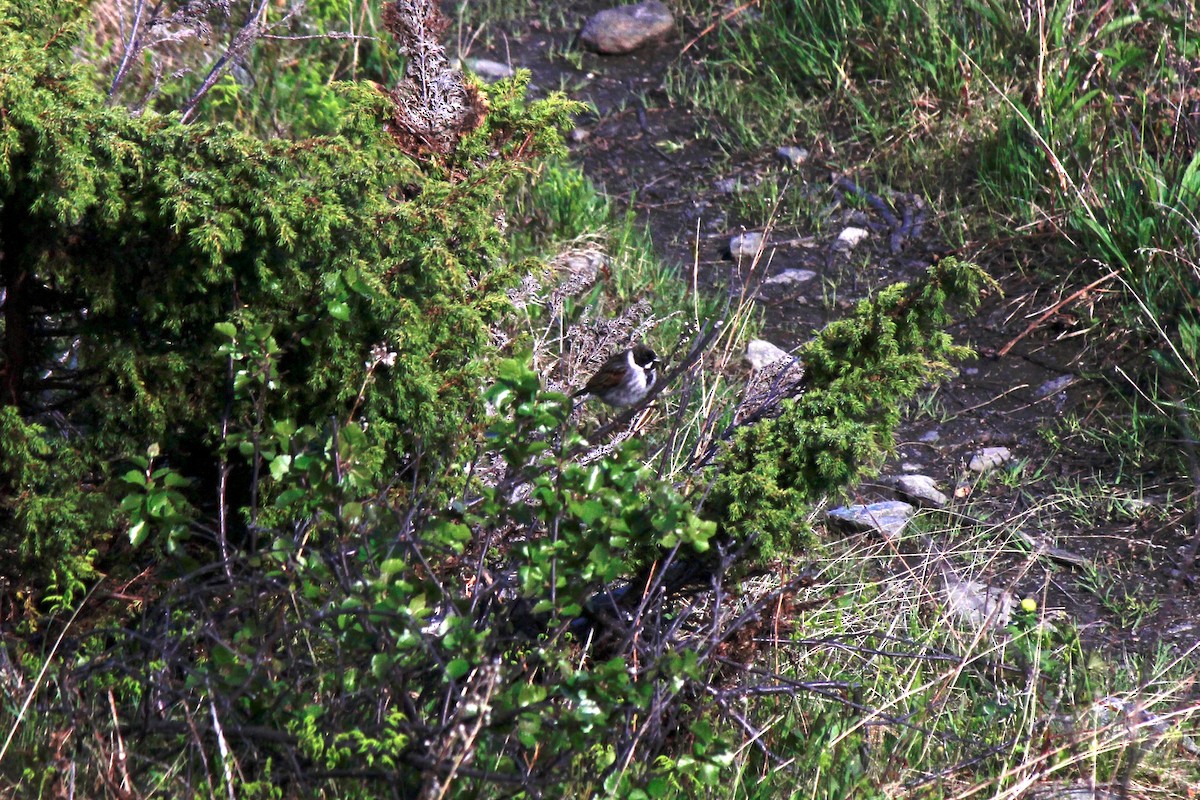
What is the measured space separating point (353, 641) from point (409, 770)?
33cm

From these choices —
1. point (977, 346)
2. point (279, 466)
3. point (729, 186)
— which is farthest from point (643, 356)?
point (279, 466)

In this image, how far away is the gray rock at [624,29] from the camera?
788cm

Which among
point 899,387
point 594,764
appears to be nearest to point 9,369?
point 594,764

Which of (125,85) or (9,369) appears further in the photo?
(125,85)

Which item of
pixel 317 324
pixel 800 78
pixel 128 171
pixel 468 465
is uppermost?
pixel 128 171

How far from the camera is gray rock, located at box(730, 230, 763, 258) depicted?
621 centimetres

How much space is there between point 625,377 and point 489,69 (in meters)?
3.16

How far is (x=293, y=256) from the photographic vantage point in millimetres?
3123

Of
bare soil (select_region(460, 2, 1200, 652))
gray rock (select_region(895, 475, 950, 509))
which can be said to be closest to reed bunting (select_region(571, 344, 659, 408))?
bare soil (select_region(460, 2, 1200, 652))

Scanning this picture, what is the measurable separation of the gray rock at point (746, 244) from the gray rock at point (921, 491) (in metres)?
1.77

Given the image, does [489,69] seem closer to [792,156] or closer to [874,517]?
[792,156]

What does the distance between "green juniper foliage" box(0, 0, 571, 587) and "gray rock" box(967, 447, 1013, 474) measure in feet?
7.55

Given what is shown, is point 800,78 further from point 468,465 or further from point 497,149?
point 468,465

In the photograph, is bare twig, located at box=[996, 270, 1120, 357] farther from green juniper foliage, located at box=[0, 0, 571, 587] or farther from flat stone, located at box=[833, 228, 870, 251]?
green juniper foliage, located at box=[0, 0, 571, 587]
